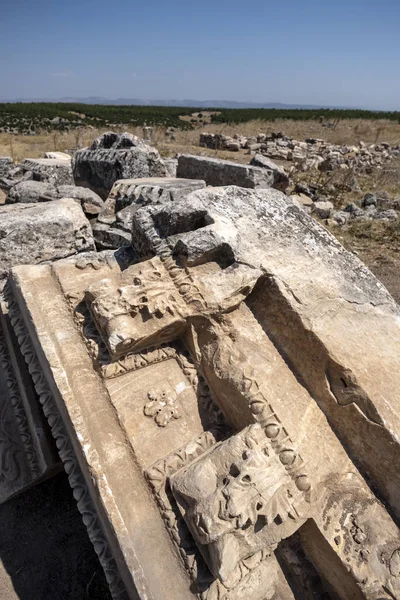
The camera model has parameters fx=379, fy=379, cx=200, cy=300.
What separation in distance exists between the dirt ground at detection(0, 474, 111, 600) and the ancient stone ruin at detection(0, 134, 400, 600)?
24cm

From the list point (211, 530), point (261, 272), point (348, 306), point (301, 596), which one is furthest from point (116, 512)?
point (348, 306)

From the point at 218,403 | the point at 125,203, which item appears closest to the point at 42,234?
the point at 125,203

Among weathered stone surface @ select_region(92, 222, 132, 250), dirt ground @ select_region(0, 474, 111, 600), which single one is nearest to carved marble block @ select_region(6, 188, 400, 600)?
dirt ground @ select_region(0, 474, 111, 600)

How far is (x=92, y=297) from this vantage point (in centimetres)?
235

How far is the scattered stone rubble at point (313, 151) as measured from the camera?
1297cm

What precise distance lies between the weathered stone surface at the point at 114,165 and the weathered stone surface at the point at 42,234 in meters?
2.37

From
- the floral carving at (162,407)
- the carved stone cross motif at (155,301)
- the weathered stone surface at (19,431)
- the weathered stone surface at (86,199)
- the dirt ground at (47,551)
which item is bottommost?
the dirt ground at (47,551)

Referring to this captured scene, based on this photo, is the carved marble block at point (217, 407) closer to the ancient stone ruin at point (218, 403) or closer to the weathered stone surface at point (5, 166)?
the ancient stone ruin at point (218, 403)

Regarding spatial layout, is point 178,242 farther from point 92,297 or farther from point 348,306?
point 348,306

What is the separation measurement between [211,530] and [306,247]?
76.9 inches

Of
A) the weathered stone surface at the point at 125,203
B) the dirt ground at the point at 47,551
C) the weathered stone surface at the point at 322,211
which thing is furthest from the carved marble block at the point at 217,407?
the weathered stone surface at the point at 322,211

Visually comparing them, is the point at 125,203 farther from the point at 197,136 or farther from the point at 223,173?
the point at 197,136

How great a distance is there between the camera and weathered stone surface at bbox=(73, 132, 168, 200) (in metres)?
6.09

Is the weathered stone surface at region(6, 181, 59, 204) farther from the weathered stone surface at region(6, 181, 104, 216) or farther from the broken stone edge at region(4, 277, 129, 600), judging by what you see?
the broken stone edge at region(4, 277, 129, 600)
